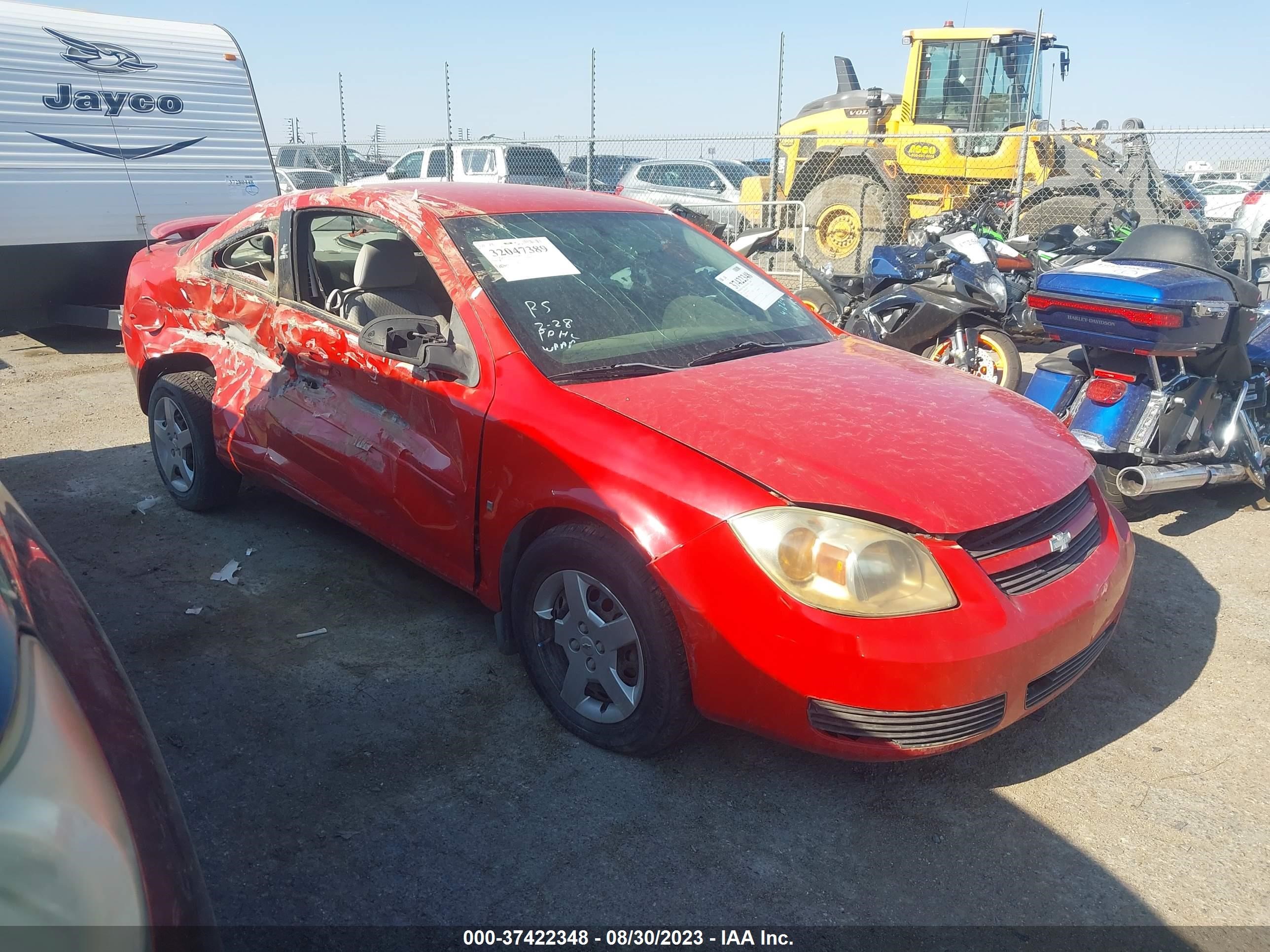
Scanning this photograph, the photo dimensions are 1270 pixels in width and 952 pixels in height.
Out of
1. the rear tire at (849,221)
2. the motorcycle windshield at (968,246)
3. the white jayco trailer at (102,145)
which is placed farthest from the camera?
the rear tire at (849,221)

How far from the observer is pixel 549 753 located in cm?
286

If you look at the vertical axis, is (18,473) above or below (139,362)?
below

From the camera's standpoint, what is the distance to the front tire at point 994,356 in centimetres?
684

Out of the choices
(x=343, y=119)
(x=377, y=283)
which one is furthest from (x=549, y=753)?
(x=343, y=119)

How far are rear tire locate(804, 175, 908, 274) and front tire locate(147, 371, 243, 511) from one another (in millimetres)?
9375

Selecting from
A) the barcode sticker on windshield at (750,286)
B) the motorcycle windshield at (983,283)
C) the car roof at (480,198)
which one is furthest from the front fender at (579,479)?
the motorcycle windshield at (983,283)

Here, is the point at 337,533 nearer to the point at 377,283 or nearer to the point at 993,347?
the point at 377,283

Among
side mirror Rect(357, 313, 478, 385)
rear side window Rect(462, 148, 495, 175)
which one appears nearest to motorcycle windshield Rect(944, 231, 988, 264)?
side mirror Rect(357, 313, 478, 385)

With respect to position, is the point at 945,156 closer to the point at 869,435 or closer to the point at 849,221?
the point at 849,221

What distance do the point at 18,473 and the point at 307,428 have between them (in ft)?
9.28

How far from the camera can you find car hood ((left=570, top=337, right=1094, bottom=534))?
2496 mm

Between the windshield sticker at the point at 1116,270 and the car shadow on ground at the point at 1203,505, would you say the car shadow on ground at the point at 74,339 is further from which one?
the car shadow on ground at the point at 1203,505

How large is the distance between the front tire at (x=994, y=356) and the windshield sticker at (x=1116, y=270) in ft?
7.21

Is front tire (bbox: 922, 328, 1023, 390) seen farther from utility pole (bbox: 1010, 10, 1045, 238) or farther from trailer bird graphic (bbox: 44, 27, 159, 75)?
trailer bird graphic (bbox: 44, 27, 159, 75)
